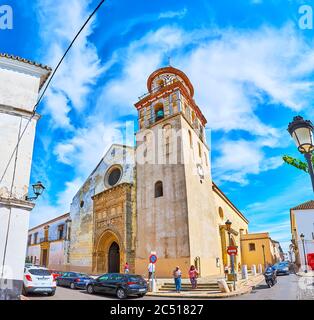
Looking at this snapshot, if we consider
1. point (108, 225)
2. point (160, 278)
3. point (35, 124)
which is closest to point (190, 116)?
point (108, 225)

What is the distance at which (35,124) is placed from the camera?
10672mm

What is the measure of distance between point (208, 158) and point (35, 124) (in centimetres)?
1775

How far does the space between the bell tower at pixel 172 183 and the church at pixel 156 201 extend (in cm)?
6

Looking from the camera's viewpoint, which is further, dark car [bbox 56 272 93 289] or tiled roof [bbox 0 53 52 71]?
dark car [bbox 56 272 93 289]

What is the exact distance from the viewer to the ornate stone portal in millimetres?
19672

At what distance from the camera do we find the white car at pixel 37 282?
1111cm

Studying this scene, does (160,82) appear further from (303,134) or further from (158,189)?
(303,134)

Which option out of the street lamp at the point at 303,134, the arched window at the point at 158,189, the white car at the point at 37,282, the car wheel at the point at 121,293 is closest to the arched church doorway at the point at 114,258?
the arched window at the point at 158,189

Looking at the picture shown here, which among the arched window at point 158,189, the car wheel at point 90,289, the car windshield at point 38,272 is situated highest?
the arched window at point 158,189

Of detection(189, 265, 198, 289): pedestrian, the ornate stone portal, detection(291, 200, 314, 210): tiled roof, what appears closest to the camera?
detection(189, 265, 198, 289): pedestrian

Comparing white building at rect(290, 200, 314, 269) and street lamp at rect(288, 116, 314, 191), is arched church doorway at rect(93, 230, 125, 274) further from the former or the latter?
white building at rect(290, 200, 314, 269)

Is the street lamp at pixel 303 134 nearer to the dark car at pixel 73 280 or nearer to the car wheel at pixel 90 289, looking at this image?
the car wheel at pixel 90 289

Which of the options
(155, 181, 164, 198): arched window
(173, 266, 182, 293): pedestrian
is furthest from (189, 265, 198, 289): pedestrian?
(155, 181, 164, 198): arched window

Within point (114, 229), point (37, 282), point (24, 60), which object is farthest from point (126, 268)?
point (24, 60)
